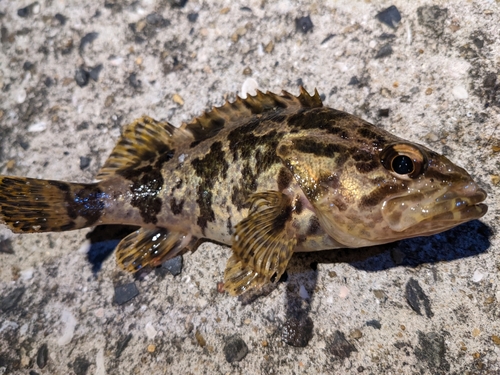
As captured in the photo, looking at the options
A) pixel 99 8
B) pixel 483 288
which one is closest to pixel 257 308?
pixel 483 288

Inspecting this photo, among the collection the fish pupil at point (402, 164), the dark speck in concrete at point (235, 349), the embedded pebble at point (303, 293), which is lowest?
the dark speck in concrete at point (235, 349)

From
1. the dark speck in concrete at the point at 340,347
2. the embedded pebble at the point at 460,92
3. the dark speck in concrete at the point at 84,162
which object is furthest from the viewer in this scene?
the dark speck in concrete at the point at 84,162

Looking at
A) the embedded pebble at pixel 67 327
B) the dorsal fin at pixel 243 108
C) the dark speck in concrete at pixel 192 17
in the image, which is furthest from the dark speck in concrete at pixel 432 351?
the dark speck in concrete at pixel 192 17

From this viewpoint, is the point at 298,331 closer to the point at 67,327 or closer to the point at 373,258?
the point at 373,258

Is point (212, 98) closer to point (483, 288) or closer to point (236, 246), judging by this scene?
point (236, 246)

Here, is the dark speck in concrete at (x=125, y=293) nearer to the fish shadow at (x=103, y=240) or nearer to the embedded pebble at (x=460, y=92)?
the fish shadow at (x=103, y=240)

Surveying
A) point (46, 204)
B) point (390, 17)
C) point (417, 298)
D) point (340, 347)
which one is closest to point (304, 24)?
point (390, 17)
